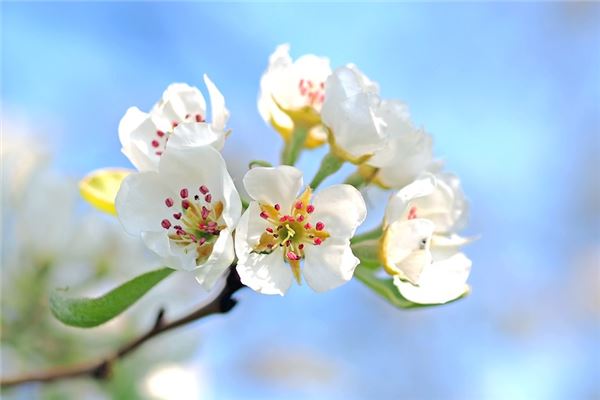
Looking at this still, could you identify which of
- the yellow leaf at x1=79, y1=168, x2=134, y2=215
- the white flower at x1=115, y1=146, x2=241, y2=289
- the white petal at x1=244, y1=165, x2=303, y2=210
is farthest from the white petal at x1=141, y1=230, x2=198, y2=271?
the yellow leaf at x1=79, y1=168, x2=134, y2=215

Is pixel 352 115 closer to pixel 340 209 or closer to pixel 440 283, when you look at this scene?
pixel 340 209

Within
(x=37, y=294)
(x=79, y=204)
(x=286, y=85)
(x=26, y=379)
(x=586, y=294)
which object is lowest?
(x=26, y=379)

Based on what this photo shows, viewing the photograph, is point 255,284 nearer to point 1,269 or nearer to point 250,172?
point 250,172

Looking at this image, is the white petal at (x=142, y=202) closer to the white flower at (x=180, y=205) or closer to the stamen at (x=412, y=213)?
the white flower at (x=180, y=205)

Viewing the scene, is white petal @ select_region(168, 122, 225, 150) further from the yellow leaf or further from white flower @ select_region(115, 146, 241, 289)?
the yellow leaf

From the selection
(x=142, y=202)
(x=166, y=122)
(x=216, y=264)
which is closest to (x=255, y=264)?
(x=216, y=264)

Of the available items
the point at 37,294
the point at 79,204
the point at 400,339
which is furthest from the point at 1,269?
the point at 400,339

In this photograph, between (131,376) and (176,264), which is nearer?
(176,264)
